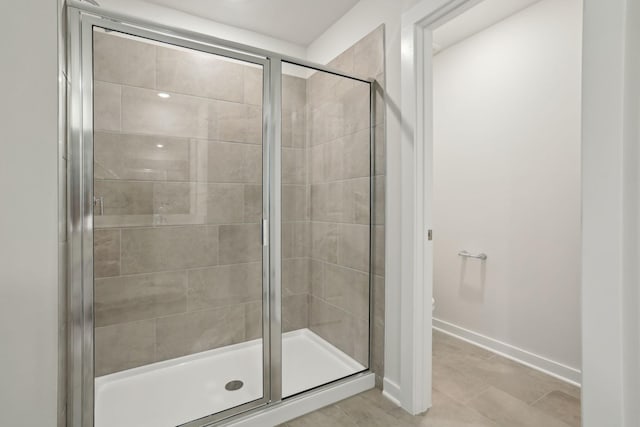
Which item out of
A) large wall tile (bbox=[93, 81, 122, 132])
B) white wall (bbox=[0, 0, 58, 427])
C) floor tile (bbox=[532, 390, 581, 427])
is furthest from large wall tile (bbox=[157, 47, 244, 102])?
floor tile (bbox=[532, 390, 581, 427])

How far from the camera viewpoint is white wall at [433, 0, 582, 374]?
2.08 meters

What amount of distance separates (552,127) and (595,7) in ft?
4.67

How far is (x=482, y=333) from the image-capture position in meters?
2.59

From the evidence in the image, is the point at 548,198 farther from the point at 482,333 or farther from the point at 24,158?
the point at 24,158

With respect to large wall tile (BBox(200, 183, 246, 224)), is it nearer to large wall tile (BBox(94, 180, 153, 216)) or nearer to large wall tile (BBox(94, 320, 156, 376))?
large wall tile (BBox(94, 180, 153, 216))

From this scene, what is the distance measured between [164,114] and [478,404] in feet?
7.84

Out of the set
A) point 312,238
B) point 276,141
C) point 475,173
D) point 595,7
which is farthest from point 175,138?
point 475,173

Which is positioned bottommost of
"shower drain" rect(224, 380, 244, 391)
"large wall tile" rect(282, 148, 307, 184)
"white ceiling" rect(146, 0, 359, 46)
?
"shower drain" rect(224, 380, 244, 391)

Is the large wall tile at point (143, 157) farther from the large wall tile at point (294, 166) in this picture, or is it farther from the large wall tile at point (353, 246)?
the large wall tile at point (353, 246)

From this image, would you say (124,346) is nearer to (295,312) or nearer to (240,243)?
(240,243)

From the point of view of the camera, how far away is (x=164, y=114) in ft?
5.38

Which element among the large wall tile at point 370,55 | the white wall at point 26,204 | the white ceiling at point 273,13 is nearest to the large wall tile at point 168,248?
the white wall at point 26,204

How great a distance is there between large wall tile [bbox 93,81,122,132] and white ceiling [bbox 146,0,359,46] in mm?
1123

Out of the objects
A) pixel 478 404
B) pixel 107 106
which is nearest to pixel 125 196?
pixel 107 106
